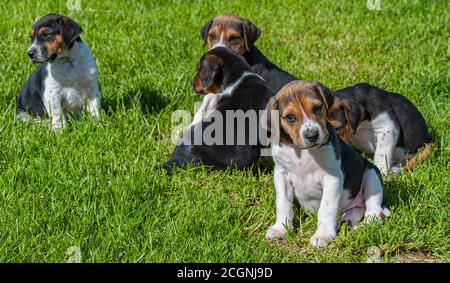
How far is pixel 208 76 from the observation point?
7.30 metres

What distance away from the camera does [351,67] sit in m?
9.95

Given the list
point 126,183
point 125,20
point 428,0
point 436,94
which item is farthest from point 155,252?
point 428,0

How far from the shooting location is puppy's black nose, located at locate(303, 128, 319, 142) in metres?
5.51

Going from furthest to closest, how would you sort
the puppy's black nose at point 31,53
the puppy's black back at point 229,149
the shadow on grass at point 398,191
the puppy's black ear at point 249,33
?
1. the puppy's black ear at point 249,33
2. the puppy's black nose at point 31,53
3. the puppy's black back at point 229,149
4. the shadow on grass at point 398,191

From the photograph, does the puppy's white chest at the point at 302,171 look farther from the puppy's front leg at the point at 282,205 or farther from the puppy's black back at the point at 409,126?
the puppy's black back at the point at 409,126

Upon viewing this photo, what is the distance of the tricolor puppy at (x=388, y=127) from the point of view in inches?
290

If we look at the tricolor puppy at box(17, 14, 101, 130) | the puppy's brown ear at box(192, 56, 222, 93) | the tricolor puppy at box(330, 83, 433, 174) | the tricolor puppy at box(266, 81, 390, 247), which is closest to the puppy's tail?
the tricolor puppy at box(330, 83, 433, 174)

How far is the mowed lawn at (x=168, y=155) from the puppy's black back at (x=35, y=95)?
19 centimetres

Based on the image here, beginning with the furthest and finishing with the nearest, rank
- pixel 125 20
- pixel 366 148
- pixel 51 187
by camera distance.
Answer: pixel 125 20 → pixel 366 148 → pixel 51 187

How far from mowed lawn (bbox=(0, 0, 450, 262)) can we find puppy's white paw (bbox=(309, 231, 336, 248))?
0.05m

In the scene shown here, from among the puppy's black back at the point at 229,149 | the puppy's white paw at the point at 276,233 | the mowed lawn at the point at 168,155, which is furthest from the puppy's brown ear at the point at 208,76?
the puppy's white paw at the point at 276,233
